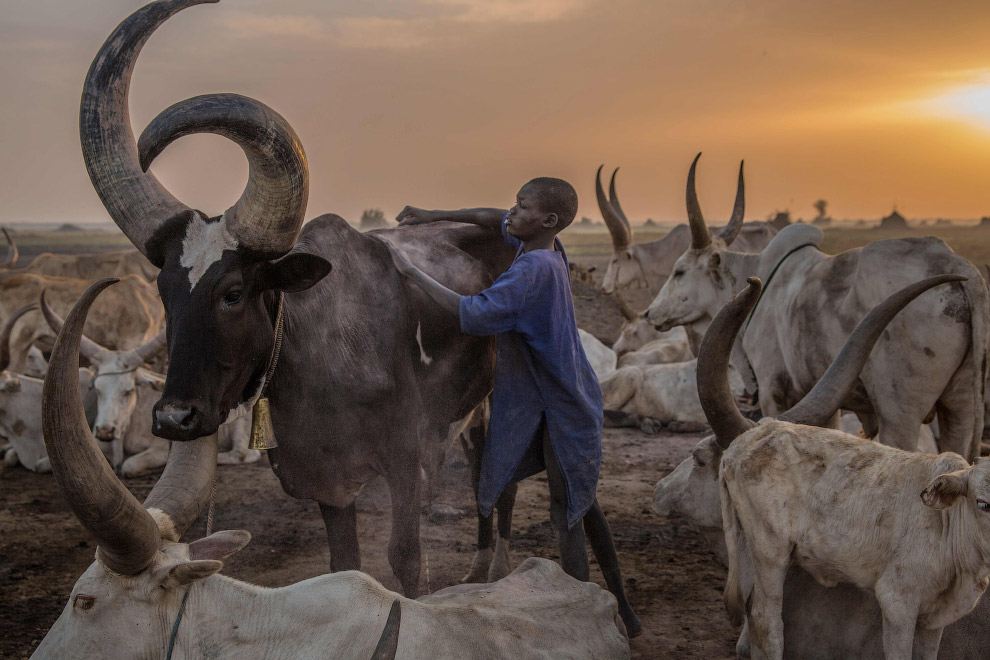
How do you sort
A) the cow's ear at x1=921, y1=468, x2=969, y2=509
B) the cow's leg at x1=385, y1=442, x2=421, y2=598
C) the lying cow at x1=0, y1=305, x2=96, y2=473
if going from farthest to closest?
the lying cow at x1=0, y1=305, x2=96, y2=473, the cow's leg at x1=385, y1=442, x2=421, y2=598, the cow's ear at x1=921, y1=468, x2=969, y2=509

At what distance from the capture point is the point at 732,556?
356cm

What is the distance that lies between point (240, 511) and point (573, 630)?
174 inches

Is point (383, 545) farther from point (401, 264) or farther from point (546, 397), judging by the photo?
point (401, 264)

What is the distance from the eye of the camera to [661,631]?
4.30 meters

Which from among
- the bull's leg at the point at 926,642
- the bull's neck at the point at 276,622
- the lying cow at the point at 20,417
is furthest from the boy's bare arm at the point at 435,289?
the lying cow at the point at 20,417

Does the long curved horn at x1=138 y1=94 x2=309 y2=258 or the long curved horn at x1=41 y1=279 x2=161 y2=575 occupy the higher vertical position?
the long curved horn at x1=138 y1=94 x2=309 y2=258

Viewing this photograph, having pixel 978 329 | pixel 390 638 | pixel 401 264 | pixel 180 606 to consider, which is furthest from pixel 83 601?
pixel 978 329

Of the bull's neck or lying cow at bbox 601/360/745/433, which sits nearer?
the bull's neck

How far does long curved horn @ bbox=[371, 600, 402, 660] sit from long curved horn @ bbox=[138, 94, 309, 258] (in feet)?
4.44

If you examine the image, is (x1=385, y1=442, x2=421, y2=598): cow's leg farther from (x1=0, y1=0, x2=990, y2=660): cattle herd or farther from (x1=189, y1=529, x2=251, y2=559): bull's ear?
(x1=189, y1=529, x2=251, y2=559): bull's ear

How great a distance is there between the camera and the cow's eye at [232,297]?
3035 millimetres

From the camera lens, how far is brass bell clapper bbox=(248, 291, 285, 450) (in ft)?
10.9

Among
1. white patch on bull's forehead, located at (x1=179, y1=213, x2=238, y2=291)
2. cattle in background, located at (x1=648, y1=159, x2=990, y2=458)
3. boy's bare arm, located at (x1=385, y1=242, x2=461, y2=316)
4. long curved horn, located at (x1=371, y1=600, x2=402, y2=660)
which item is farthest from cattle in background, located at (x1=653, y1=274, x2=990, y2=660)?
white patch on bull's forehead, located at (x1=179, y1=213, x2=238, y2=291)

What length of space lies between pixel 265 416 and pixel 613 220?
8961 millimetres
